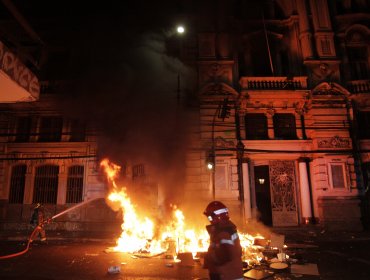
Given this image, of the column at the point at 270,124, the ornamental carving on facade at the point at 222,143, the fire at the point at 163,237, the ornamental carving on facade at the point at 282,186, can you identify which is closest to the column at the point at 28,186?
the fire at the point at 163,237

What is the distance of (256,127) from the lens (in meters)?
16.0

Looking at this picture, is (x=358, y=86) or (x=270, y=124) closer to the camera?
(x=270, y=124)

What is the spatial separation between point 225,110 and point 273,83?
11.6 ft

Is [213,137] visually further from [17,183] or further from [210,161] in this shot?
[17,183]

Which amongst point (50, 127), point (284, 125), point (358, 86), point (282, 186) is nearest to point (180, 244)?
point (282, 186)

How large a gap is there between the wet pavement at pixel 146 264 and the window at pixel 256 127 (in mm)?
6602

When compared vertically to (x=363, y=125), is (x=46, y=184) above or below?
below

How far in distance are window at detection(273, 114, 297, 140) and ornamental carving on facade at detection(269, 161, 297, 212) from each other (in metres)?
1.44

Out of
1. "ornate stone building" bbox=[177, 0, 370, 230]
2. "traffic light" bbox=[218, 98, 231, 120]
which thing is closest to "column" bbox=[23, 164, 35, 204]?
"ornate stone building" bbox=[177, 0, 370, 230]

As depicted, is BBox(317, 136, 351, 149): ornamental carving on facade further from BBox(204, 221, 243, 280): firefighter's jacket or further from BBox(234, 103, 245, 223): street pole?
BBox(204, 221, 243, 280): firefighter's jacket

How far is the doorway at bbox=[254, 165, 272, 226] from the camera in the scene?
1555cm

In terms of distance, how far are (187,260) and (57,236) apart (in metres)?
7.94

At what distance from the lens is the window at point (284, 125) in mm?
15971

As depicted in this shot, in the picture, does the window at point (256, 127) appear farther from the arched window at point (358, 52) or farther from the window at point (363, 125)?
the arched window at point (358, 52)
